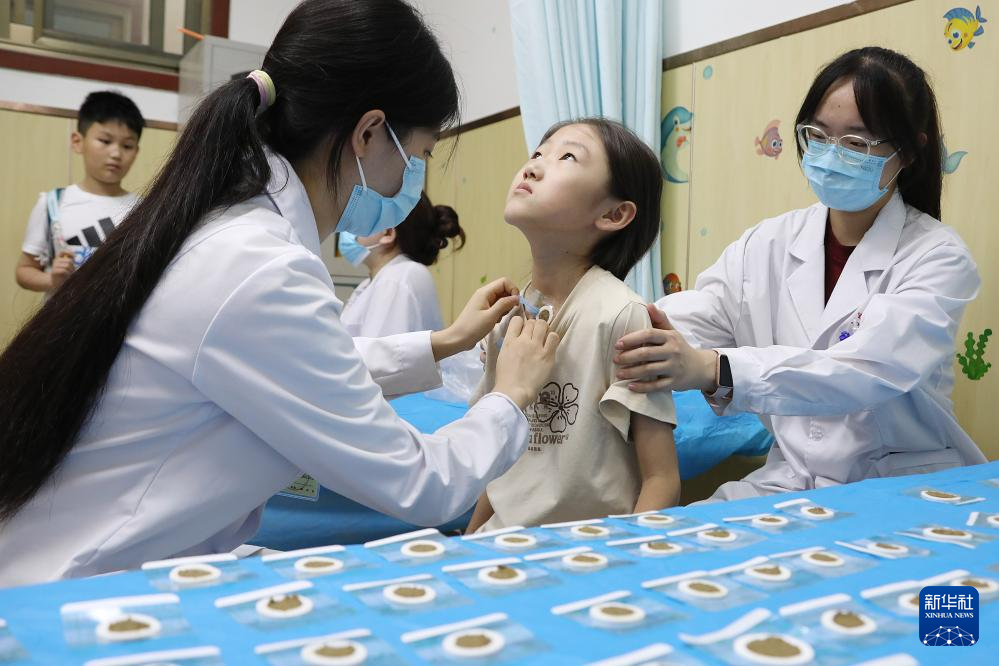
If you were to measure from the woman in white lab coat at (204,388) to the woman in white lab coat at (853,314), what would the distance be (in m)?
0.55

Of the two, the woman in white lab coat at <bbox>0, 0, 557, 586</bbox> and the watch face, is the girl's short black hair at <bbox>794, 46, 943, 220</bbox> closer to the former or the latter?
the watch face

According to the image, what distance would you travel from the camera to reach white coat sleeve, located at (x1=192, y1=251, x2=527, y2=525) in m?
0.89

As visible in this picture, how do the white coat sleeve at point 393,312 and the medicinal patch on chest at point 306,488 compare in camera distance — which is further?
the white coat sleeve at point 393,312

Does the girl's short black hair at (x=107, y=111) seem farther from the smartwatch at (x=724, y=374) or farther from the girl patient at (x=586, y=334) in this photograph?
the smartwatch at (x=724, y=374)

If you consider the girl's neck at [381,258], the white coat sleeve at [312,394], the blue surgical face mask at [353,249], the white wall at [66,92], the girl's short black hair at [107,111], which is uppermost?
the white wall at [66,92]

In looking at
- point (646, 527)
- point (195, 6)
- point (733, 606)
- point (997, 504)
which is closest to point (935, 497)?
point (997, 504)

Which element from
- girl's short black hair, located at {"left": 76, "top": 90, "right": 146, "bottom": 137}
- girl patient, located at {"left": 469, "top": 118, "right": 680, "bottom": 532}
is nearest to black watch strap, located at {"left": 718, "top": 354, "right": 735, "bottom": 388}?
girl patient, located at {"left": 469, "top": 118, "right": 680, "bottom": 532}

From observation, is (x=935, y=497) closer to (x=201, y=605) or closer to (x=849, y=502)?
(x=849, y=502)

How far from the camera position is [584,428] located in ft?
4.56

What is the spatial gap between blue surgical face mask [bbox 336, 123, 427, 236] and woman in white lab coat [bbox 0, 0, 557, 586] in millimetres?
171

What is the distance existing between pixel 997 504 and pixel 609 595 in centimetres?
65

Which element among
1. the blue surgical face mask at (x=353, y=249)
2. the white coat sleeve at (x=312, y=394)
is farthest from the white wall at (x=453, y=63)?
the white coat sleeve at (x=312, y=394)

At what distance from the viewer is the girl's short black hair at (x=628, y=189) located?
151 centimetres

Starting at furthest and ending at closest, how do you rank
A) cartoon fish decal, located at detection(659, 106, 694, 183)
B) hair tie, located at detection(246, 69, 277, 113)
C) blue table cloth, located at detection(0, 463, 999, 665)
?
1. cartoon fish decal, located at detection(659, 106, 694, 183)
2. hair tie, located at detection(246, 69, 277, 113)
3. blue table cloth, located at detection(0, 463, 999, 665)
